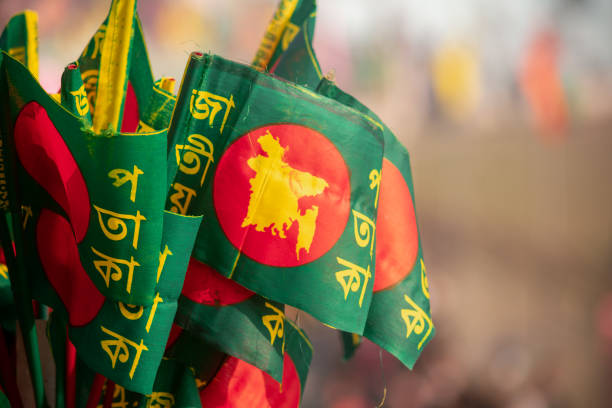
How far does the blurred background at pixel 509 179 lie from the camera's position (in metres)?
1.50

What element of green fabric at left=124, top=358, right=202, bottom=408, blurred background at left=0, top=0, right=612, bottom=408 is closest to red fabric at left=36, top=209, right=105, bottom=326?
green fabric at left=124, top=358, right=202, bottom=408

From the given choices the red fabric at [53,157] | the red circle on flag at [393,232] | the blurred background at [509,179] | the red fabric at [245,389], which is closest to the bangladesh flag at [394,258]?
the red circle on flag at [393,232]

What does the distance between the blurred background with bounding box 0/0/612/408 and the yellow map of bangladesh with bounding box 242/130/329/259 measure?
108cm

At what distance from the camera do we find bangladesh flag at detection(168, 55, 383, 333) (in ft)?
1.42

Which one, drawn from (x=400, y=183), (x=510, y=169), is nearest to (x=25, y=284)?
(x=400, y=183)

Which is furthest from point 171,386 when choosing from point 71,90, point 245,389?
point 71,90

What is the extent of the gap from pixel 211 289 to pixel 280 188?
10 cm

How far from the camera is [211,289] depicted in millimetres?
456

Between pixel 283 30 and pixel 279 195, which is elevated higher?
pixel 283 30

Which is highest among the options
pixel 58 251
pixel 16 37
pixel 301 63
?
pixel 301 63

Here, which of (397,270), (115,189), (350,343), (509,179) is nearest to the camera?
(115,189)

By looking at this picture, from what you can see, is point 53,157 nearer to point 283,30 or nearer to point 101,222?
point 101,222

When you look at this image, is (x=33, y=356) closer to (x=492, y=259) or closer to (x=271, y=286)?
(x=271, y=286)

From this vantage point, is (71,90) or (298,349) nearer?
(71,90)
